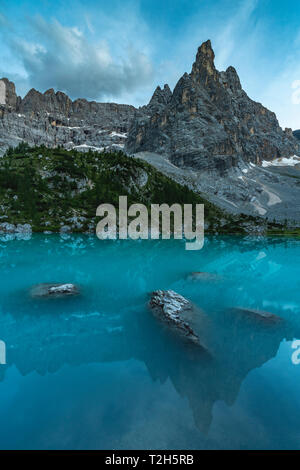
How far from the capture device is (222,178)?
19738cm

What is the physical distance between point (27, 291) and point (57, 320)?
753cm

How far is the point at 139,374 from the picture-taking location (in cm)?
1223

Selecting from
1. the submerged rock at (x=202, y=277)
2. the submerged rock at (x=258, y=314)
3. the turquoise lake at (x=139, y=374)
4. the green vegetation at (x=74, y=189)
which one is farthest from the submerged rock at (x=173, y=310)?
the green vegetation at (x=74, y=189)

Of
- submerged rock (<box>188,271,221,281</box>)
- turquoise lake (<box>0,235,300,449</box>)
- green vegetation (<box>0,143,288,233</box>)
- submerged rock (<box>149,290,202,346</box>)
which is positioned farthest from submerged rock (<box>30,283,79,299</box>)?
green vegetation (<box>0,143,288,233</box>)

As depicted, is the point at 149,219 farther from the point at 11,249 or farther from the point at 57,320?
the point at 57,320

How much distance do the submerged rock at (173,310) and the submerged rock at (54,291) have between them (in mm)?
8153

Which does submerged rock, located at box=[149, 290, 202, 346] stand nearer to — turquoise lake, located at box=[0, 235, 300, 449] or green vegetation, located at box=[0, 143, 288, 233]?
turquoise lake, located at box=[0, 235, 300, 449]

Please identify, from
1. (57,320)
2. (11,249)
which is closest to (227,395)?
(57,320)

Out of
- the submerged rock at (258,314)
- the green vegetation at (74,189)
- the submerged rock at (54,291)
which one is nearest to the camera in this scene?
the submerged rock at (258,314)

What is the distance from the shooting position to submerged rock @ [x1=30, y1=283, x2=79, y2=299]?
72.5ft

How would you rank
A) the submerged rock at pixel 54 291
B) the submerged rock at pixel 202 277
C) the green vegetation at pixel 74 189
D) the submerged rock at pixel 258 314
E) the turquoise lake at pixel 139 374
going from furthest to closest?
the green vegetation at pixel 74 189 < the submerged rock at pixel 202 277 < the submerged rock at pixel 54 291 < the submerged rock at pixel 258 314 < the turquoise lake at pixel 139 374

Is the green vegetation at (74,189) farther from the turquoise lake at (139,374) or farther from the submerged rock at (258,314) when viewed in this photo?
the submerged rock at (258,314)

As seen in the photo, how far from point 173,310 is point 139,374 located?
6.92 metres

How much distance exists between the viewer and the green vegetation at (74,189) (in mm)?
79750
